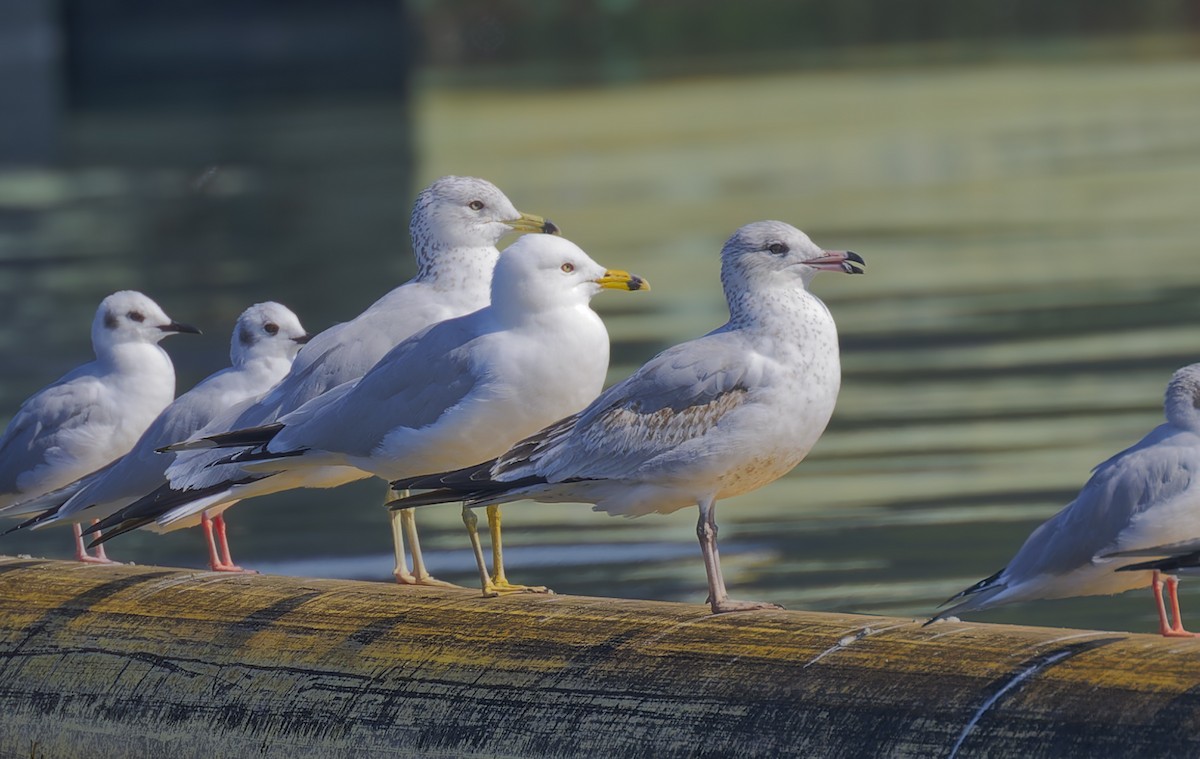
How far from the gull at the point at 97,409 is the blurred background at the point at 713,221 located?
1.87 m

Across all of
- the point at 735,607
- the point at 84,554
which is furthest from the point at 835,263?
the point at 84,554

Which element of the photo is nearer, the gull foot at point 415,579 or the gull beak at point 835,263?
the gull beak at point 835,263

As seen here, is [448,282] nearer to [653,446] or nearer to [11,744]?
[653,446]

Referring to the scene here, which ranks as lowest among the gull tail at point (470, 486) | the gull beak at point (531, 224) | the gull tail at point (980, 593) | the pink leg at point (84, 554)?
the gull tail at point (980, 593)

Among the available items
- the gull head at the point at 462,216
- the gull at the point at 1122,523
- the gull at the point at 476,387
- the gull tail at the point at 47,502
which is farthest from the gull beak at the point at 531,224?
the gull at the point at 1122,523

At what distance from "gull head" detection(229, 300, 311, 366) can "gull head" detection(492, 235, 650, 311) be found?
107 cm

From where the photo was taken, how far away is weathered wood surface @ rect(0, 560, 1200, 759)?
14.0ft

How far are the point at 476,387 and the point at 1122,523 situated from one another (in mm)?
1538

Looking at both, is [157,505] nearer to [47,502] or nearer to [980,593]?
[47,502]

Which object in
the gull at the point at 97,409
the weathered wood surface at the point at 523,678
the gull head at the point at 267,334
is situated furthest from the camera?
the gull at the point at 97,409

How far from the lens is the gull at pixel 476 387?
550 cm

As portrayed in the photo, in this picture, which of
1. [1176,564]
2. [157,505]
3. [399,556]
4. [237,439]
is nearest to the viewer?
[1176,564]

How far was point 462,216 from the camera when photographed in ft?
20.3

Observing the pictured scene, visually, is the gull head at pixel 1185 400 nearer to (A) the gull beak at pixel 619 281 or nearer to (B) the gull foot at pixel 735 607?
(B) the gull foot at pixel 735 607
